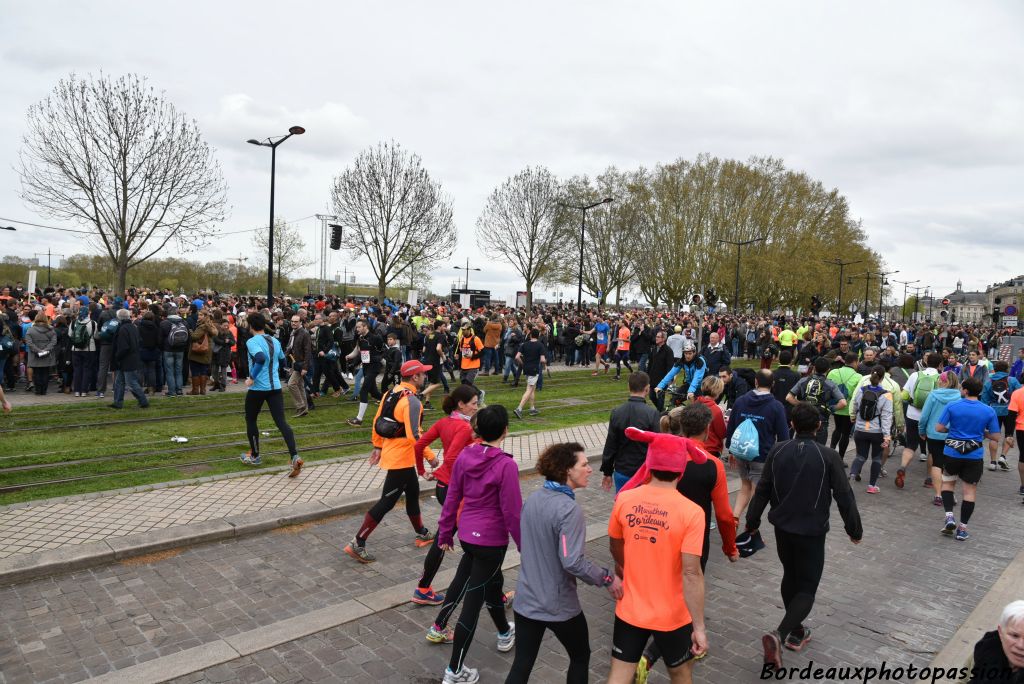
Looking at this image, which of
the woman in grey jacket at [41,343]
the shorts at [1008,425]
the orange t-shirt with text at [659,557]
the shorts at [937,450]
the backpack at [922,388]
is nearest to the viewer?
the orange t-shirt with text at [659,557]

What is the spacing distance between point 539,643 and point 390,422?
2655mm

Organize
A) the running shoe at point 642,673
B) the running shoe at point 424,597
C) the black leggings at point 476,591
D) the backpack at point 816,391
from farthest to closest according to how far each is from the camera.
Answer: the backpack at point 816,391 → the running shoe at point 424,597 → the black leggings at point 476,591 → the running shoe at point 642,673

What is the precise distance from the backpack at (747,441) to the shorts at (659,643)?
362 centimetres

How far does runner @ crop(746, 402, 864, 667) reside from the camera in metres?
4.43

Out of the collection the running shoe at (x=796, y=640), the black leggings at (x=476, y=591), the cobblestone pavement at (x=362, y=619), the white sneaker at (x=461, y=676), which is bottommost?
the cobblestone pavement at (x=362, y=619)

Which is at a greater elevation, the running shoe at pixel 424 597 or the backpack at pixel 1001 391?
the backpack at pixel 1001 391

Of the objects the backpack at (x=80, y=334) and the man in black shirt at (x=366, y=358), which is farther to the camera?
the backpack at (x=80, y=334)

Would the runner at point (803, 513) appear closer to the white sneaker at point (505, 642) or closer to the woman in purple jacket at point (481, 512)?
the white sneaker at point (505, 642)

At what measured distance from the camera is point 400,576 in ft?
18.7

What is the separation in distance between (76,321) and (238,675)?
36.0ft

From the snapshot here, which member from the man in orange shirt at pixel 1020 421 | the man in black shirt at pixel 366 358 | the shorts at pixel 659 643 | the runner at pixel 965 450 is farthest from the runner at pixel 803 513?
the man in black shirt at pixel 366 358

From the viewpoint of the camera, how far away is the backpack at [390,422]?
561 cm

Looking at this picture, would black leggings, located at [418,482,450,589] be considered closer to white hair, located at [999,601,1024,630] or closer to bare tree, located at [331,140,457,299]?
white hair, located at [999,601,1024,630]

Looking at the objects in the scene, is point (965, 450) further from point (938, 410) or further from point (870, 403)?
point (870, 403)
